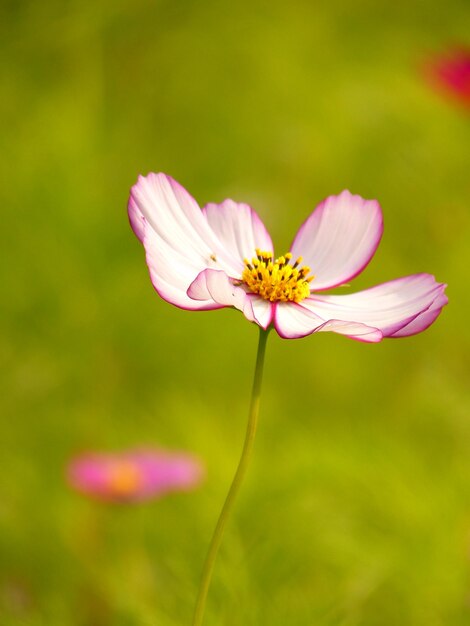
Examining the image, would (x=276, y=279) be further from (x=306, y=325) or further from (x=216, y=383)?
(x=216, y=383)

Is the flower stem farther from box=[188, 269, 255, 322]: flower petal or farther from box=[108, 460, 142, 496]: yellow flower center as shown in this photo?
box=[108, 460, 142, 496]: yellow flower center

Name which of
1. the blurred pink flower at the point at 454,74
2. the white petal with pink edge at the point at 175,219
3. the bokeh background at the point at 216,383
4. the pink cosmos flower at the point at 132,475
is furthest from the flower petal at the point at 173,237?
the blurred pink flower at the point at 454,74

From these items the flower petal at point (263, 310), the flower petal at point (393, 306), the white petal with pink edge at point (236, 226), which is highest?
the white petal with pink edge at point (236, 226)

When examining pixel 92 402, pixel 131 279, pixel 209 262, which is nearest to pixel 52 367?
pixel 92 402

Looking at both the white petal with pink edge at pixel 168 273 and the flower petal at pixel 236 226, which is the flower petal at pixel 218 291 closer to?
the white petal with pink edge at pixel 168 273

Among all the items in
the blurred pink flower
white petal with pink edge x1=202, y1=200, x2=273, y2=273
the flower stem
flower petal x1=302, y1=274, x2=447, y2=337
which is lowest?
the flower stem

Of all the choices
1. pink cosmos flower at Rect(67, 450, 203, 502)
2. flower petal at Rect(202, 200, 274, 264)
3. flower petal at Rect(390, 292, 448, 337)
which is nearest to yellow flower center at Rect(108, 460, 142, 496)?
pink cosmos flower at Rect(67, 450, 203, 502)

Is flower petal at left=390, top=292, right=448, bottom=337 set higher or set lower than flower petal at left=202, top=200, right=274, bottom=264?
lower
